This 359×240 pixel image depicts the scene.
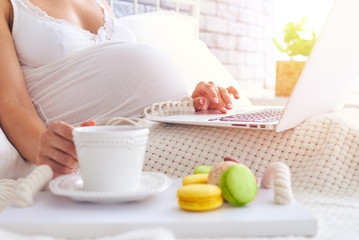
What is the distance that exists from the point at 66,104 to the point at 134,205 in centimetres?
70

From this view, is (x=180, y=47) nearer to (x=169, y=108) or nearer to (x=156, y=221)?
(x=169, y=108)

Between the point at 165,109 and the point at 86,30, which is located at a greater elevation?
the point at 86,30

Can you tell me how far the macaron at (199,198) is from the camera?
0.42 m

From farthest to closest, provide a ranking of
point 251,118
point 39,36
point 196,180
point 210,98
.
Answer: point 39,36, point 210,98, point 251,118, point 196,180

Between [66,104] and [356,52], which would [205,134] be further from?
[66,104]

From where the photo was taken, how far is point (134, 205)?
45cm

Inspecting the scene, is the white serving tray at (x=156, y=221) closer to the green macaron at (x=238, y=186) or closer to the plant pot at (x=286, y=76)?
the green macaron at (x=238, y=186)

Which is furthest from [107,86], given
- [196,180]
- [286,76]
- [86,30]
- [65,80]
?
[286,76]

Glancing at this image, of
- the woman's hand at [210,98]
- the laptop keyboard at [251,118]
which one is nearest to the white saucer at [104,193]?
the laptop keyboard at [251,118]

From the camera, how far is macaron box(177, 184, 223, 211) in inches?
16.7

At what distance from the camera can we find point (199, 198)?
423 mm

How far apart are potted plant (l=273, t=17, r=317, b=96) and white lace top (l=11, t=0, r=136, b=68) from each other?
151 centimetres

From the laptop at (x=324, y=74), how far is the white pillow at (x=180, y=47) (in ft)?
2.39

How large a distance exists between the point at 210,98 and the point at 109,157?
2.21 ft
